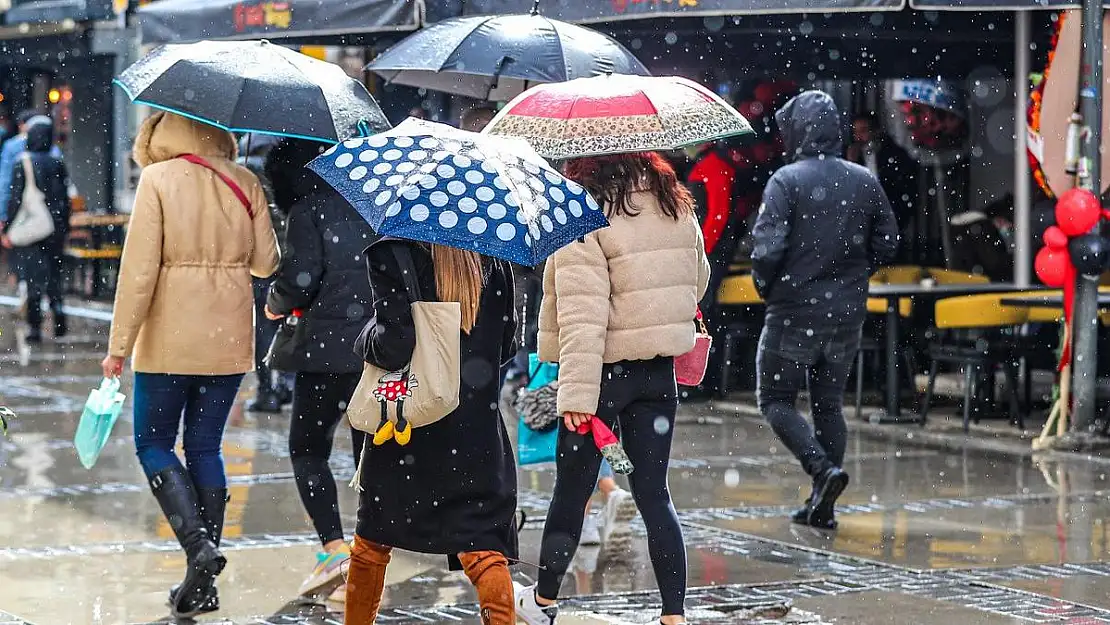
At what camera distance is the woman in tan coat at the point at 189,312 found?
641 cm

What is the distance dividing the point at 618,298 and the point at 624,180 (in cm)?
40

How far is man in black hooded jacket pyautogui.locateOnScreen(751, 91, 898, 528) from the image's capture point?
8305 mm

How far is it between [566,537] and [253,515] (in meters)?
2.92

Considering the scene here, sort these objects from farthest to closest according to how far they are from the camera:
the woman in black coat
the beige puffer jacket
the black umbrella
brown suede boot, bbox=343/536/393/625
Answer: the black umbrella < the beige puffer jacket < brown suede boot, bbox=343/536/393/625 < the woman in black coat

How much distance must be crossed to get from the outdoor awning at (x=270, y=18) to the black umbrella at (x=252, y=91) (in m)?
4.55

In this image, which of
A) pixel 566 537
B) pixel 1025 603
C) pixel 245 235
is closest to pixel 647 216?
pixel 566 537

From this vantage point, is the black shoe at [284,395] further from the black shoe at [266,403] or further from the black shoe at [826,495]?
the black shoe at [826,495]

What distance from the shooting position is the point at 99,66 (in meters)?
27.8

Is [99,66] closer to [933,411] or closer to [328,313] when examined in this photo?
[933,411]

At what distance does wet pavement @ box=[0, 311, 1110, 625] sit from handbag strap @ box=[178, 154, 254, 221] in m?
1.49

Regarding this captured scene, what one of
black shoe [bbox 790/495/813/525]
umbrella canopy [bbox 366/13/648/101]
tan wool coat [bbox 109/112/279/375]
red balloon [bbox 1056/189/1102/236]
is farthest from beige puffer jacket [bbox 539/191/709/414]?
red balloon [bbox 1056/189/1102/236]

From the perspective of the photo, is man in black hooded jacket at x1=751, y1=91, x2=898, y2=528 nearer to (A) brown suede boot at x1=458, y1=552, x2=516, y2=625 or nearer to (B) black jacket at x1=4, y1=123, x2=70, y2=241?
(A) brown suede boot at x1=458, y1=552, x2=516, y2=625

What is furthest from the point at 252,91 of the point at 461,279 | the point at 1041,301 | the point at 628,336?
the point at 1041,301

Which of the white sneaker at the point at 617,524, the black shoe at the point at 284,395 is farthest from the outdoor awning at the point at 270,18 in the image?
the white sneaker at the point at 617,524
